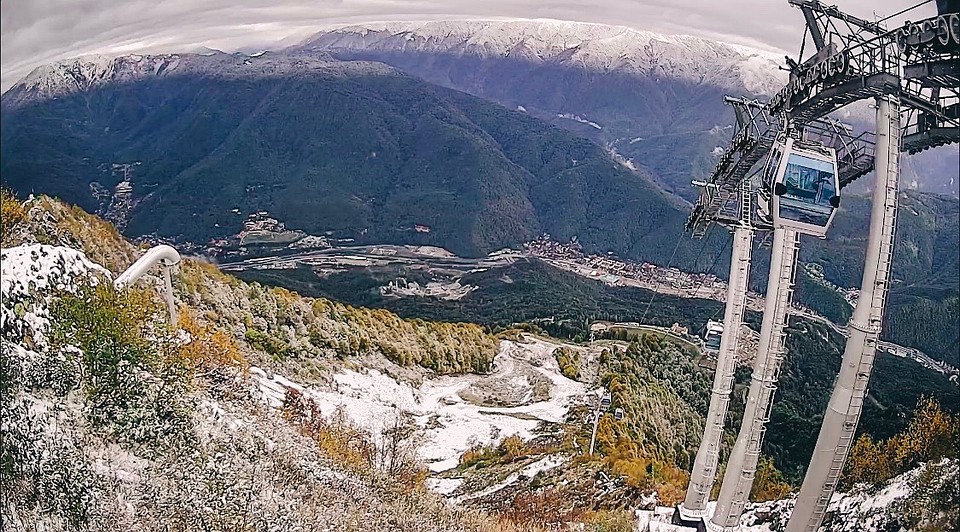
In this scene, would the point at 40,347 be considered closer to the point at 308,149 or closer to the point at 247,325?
the point at 247,325

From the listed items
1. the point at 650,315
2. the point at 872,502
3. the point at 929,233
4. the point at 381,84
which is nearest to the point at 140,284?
the point at 872,502

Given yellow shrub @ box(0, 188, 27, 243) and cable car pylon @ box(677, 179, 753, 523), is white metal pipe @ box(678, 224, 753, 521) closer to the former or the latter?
cable car pylon @ box(677, 179, 753, 523)

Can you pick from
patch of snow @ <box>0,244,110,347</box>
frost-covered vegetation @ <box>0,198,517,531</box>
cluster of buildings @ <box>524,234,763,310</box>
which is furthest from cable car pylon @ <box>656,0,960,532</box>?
patch of snow @ <box>0,244,110,347</box>

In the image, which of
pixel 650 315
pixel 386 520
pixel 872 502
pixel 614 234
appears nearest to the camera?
pixel 386 520

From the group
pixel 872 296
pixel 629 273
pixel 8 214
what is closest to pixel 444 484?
pixel 872 296

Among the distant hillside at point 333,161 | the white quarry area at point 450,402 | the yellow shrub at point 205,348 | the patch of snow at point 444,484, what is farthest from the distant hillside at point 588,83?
the patch of snow at point 444,484

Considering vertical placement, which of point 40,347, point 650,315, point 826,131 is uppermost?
point 826,131

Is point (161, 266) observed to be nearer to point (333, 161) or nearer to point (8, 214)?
point (8, 214)
